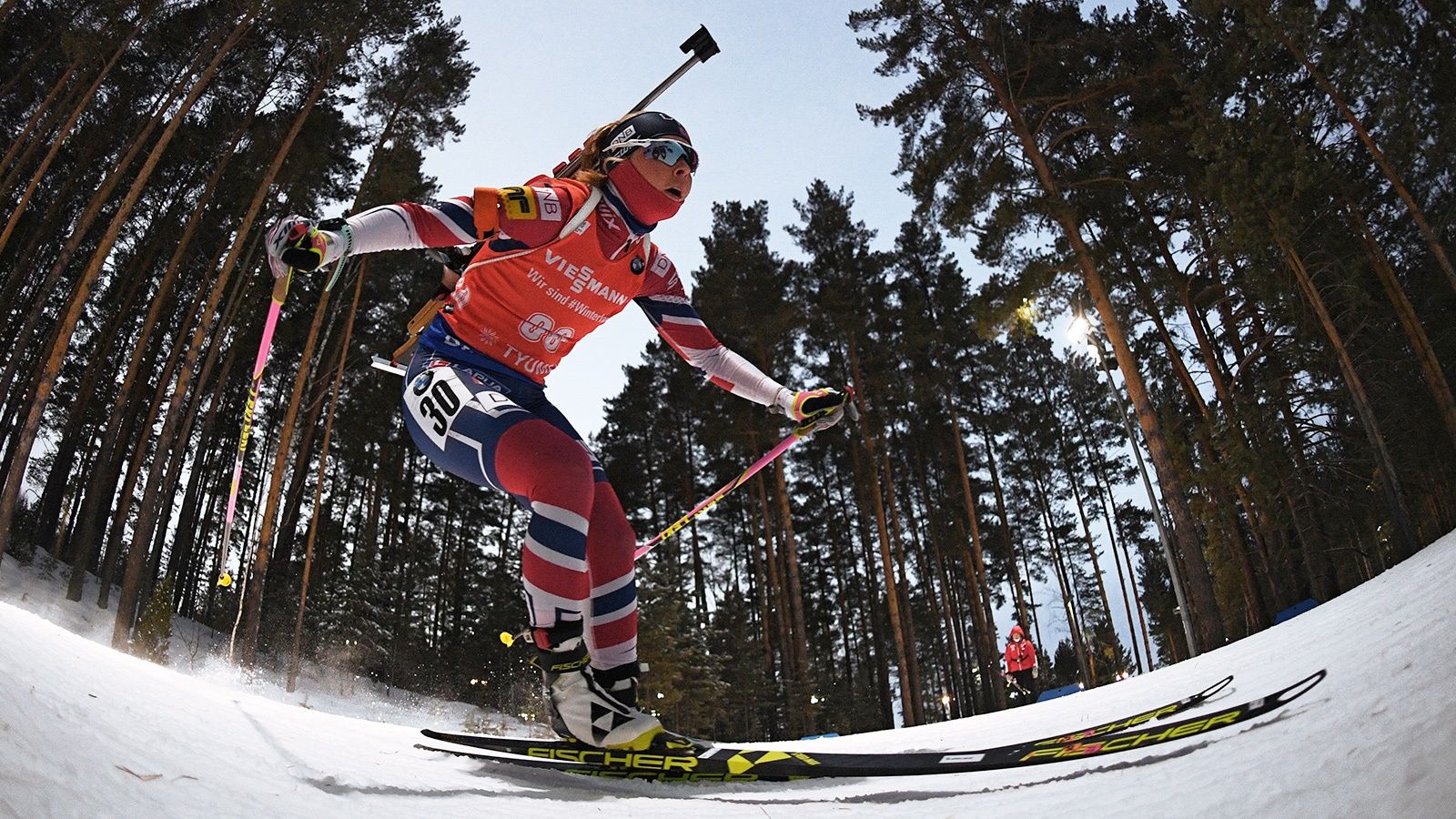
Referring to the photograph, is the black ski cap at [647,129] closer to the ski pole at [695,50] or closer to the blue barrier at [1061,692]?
the ski pole at [695,50]

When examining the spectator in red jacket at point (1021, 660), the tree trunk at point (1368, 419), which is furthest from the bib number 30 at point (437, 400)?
the spectator in red jacket at point (1021, 660)

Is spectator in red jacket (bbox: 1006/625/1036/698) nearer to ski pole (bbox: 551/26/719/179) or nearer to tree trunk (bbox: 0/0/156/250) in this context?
ski pole (bbox: 551/26/719/179)

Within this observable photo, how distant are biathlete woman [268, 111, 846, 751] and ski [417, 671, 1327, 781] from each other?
0.23 ft

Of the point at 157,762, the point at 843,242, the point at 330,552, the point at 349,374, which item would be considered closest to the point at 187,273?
the point at 349,374

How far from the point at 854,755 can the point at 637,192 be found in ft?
6.70

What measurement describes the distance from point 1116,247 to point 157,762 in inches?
668

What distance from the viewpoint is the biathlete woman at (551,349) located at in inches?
82.5

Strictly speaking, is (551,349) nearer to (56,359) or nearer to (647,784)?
(647,784)

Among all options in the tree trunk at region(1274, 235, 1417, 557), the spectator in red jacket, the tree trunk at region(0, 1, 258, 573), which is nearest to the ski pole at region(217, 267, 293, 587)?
the tree trunk at region(0, 1, 258, 573)

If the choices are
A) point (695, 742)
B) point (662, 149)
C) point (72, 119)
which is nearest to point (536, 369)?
point (662, 149)

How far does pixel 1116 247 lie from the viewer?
15.1 meters

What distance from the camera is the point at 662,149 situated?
2.79 m

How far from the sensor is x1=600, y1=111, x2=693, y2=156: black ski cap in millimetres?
2840

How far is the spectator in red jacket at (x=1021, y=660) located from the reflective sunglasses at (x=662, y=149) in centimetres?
1413
